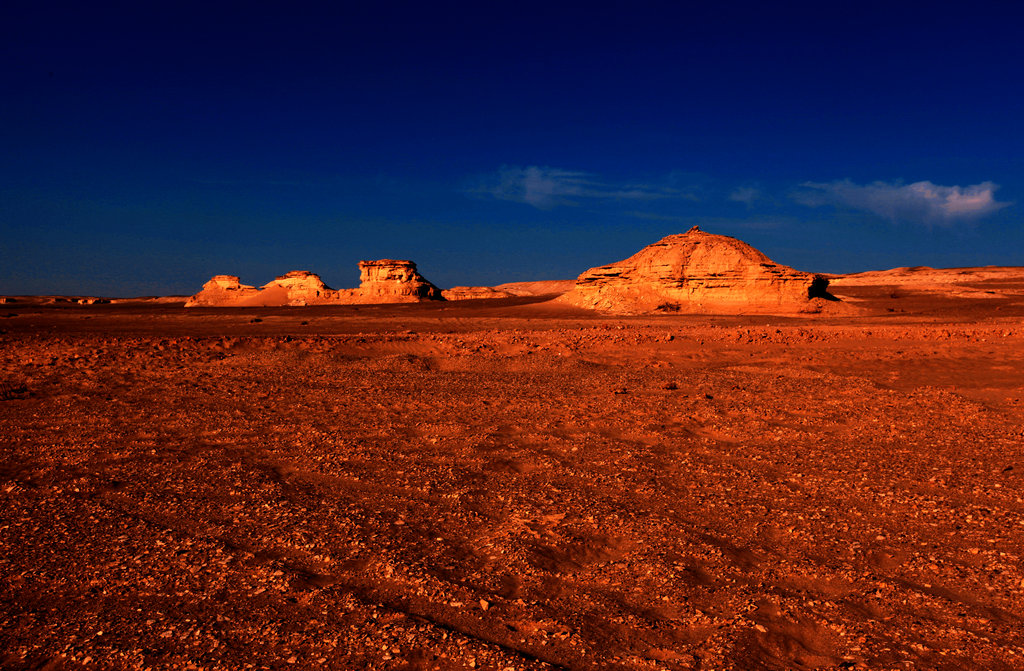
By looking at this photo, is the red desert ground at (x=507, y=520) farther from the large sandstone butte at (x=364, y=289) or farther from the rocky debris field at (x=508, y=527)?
the large sandstone butte at (x=364, y=289)

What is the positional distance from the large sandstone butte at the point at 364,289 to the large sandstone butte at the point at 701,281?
29218mm

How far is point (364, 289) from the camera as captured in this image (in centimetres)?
6259

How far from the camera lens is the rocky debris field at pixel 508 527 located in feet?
10.2

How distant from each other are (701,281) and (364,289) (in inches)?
1575

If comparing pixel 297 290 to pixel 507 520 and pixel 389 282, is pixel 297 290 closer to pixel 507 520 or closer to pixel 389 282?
pixel 389 282

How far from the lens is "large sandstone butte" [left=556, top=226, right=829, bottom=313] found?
1241 inches

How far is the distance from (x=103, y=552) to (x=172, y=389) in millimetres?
6322

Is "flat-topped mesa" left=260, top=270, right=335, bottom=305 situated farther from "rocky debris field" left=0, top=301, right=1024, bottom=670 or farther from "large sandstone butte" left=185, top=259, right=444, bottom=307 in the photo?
"rocky debris field" left=0, top=301, right=1024, bottom=670

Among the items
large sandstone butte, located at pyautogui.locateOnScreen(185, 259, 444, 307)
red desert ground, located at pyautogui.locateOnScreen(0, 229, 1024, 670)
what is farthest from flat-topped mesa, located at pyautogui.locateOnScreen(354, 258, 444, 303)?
red desert ground, located at pyautogui.locateOnScreen(0, 229, 1024, 670)

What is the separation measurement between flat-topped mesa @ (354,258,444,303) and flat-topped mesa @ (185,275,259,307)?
16.5m

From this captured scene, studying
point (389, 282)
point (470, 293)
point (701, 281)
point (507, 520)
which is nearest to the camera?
point (507, 520)

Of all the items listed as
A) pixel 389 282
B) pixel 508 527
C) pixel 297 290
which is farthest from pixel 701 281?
pixel 297 290

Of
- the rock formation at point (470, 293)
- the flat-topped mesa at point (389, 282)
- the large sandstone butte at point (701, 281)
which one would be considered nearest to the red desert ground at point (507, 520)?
the large sandstone butte at point (701, 281)

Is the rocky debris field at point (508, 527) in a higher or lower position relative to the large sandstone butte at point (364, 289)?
lower
